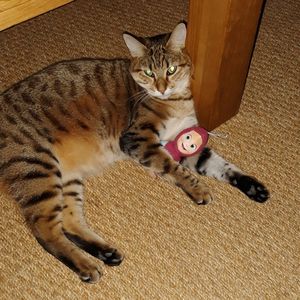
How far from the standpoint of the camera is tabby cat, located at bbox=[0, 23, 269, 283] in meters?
1.39

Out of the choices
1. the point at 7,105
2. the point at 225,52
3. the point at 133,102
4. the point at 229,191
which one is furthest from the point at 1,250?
the point at 225,52

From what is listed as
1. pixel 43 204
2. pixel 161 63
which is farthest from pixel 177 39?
pixel 43 204

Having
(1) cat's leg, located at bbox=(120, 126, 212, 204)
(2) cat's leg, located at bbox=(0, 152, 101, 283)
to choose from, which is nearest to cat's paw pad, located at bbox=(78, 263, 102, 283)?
(2) cat's leg, located at bbox=(0, 152, 101, 283)

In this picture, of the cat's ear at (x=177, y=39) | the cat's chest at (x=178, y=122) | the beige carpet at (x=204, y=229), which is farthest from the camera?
the cat's chest at (x=178, y=122)

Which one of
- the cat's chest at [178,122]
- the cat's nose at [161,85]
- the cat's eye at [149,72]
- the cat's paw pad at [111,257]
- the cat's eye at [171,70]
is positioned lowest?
the cat's paw pad at [111,257]

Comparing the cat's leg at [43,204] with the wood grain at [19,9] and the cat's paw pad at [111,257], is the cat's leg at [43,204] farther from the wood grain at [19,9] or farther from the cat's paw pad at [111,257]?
the wood grain at [19,9]

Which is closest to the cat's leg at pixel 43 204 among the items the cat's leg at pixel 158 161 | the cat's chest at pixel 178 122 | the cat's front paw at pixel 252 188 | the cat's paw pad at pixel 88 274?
the cat's paw pad at pixel 88 274

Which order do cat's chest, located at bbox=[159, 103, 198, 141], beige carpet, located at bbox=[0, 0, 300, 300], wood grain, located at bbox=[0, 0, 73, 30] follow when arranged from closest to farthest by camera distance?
wood grain, located at bbox=[0, 0, 73, 30]
beige carpet, located at bbox=[0, 0, 300, 300]
cat's chest, located at bbox=[159, 103, 198, 141]

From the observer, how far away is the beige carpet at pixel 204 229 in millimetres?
1329

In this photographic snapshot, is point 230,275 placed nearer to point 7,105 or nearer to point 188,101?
point 188,101

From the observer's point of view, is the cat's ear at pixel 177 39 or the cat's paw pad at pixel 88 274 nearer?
the cat's paw pad at pixel 88 274

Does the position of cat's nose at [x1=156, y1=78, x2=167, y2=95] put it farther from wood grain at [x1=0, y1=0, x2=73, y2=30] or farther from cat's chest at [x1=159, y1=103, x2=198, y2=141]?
wood grain at [x1=0, y1=0, x2=73, y2=30]

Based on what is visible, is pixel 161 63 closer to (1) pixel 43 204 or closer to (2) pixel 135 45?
(2) pixel 135 45

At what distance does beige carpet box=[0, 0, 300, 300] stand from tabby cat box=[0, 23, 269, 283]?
0.05m
